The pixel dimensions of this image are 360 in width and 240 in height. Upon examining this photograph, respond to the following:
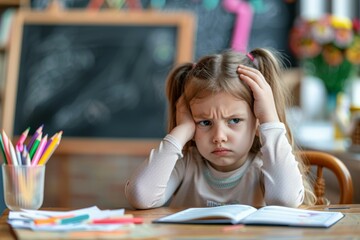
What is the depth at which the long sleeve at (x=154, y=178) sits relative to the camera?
157cm

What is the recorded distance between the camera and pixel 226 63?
1654 millimetres

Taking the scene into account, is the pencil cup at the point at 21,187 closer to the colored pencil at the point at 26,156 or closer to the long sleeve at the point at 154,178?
the colored pencil at the point at 26,156

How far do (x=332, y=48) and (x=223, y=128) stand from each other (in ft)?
7.02

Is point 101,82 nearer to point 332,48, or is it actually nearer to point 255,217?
point 332,48

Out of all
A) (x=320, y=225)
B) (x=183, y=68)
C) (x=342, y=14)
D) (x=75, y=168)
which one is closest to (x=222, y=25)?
(x=342, y=14)

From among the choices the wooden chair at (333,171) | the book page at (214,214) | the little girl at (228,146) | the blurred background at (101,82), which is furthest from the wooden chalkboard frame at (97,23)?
the book page at (214,214)

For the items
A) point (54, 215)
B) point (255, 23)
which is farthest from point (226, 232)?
point (255, 23)

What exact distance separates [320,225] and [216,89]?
44 centimetres

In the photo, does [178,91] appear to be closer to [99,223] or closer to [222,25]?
[99,223]

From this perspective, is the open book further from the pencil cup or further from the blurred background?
the blurred background

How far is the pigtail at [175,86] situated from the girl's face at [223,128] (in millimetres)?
145

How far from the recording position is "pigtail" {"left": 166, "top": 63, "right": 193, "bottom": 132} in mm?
1748

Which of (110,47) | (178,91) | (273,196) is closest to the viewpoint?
(273,196)

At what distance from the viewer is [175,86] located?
1.76 m
